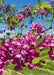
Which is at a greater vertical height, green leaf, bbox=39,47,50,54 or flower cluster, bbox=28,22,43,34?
flower cluster, bbox=28,22,43,34

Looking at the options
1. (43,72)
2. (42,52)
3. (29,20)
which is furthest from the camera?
(43,72)

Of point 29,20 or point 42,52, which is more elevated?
point 29,20

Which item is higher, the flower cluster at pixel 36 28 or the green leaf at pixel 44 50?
the flower cluster at pixel 36 28

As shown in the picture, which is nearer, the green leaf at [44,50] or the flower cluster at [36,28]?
the green leaf at [44,50]

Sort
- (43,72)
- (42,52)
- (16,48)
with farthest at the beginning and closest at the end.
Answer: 1. (43,72)
2. (16,48)
3. (42,52)

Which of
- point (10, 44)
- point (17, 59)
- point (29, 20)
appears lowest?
point (17, 59)

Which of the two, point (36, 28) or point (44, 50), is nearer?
point (44, 50)

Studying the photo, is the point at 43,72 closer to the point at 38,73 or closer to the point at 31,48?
the point at 38,73

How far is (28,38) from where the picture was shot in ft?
3.66

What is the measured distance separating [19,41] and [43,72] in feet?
18.5

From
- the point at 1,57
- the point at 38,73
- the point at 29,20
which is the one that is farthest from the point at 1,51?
the point at 38,73

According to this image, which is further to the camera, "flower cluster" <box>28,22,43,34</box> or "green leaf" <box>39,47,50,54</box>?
"flower cluster" <box>28,22,43,34</box>

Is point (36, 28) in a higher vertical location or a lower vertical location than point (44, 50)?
higher

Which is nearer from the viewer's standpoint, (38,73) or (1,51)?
(1,51)
